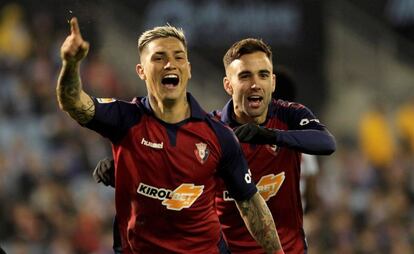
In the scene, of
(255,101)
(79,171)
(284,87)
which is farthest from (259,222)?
(79,171)

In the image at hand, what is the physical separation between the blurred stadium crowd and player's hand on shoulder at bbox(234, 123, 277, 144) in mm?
5613

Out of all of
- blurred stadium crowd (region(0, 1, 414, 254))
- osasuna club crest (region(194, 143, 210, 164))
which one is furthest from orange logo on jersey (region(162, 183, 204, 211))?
blurred stadium crowd (region(0, 1, 414, 254))

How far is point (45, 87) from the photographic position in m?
11.1

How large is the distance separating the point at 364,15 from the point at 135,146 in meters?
8.56

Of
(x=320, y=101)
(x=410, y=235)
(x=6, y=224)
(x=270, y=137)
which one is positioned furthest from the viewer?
(x=320, y=101)

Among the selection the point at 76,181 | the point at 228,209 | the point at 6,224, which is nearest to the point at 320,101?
the point at 76,181

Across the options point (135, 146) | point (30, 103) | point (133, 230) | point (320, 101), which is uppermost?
point (320, 101)

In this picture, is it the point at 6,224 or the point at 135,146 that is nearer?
the point at 135,146

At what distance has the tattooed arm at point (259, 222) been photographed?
4512 mm

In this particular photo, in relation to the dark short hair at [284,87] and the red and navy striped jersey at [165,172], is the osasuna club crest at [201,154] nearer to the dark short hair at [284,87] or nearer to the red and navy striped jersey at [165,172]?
the red and navy striped jersey at [165,172]

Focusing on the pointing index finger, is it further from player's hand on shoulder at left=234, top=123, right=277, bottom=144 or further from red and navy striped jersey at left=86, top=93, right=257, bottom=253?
player's hand on shoulder at left=234, top=123, right=277, bottom=144

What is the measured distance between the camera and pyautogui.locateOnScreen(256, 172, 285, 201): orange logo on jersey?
495 centimetres

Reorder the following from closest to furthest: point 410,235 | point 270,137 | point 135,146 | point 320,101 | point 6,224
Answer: point 135,146 → point 270,137 → point 6,224 → point 410,235 → point 320,101

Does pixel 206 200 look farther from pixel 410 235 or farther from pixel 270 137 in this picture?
pixel 410 235
